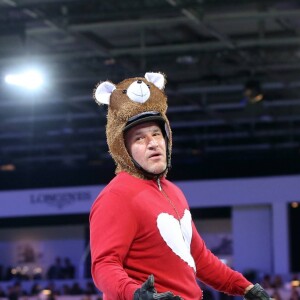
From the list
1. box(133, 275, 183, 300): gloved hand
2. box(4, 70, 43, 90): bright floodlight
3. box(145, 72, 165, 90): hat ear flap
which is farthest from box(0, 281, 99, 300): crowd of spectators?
box(133, 275, 183, 300): gloved hand

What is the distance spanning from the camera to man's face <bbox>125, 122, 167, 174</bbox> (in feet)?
9.30

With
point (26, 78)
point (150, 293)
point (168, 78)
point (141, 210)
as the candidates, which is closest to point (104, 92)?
point (141, 210)

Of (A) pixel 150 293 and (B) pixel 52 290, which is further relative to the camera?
(B) pixel 52 290

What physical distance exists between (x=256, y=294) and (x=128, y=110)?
75 cm

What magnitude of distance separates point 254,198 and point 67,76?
23.3ft

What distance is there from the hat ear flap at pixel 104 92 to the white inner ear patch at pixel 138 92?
0.07 m

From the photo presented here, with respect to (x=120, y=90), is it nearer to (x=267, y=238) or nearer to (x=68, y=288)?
(x=68, y=288)

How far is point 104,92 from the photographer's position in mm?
2922

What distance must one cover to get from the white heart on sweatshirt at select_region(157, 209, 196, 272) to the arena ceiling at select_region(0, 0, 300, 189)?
21.8 feet

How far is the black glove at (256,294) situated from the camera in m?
2.99

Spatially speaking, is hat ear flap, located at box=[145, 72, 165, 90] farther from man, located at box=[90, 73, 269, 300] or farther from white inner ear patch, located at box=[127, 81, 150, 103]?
white inner ear patch, located at box=[127, 81, 150, 103]

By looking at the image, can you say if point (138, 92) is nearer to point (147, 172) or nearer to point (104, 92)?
point (104, 92)

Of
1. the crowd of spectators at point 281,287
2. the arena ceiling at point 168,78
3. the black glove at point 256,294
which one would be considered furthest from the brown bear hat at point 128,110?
the crowd of spectators at point 281,287

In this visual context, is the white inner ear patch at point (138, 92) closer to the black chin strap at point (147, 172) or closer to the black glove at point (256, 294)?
the black chin strap at point (147, 172)
